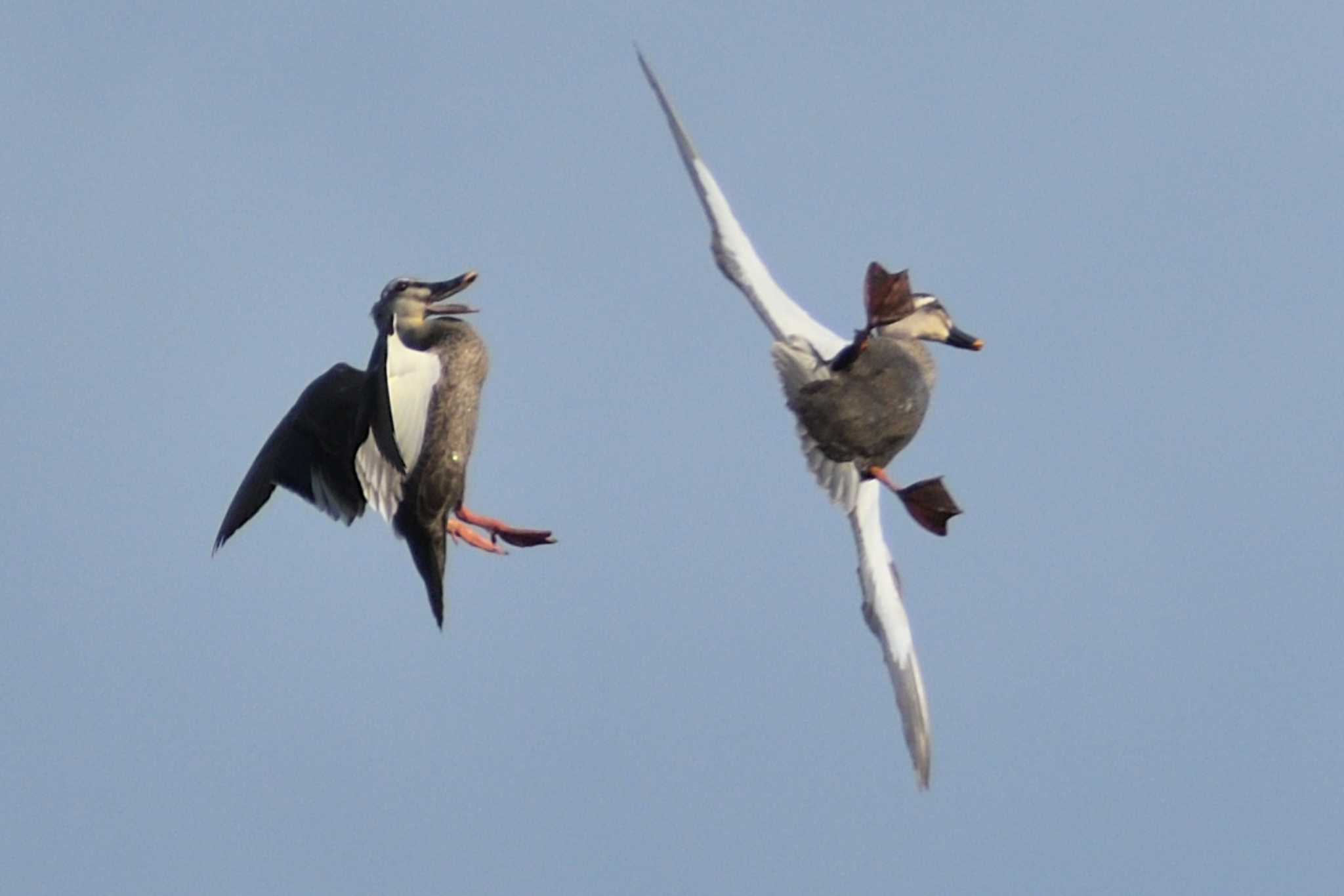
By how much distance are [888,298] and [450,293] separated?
2.34m

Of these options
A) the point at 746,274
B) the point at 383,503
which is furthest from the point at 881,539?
the point at 383,503

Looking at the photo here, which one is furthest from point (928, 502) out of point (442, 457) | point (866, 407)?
point (442, 457)

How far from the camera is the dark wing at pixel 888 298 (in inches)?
585

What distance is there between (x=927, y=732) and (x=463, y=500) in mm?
2656

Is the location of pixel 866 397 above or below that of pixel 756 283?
below

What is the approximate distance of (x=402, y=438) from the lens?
1481 centimetres

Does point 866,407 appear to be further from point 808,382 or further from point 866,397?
point 808,382

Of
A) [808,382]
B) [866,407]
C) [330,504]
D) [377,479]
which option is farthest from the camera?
[330,504]

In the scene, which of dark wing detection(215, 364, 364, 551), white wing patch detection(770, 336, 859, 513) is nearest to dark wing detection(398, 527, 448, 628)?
dark wing detection(215, 364, 364, 551)

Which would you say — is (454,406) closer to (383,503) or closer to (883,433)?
(383,503)

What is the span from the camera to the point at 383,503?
15.3 m

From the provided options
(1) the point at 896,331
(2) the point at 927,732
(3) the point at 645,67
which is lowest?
(2) the point at 927,732

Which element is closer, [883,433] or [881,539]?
[883,433]

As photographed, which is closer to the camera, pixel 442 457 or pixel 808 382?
pixel 808 382
